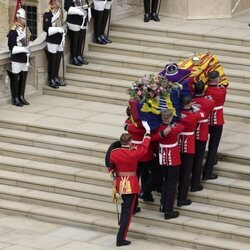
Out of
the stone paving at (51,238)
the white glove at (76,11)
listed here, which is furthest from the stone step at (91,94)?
the stone paving at (51,238)

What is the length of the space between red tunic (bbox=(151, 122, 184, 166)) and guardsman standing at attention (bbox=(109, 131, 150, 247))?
19cm

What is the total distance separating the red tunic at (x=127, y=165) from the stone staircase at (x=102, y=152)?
878mm

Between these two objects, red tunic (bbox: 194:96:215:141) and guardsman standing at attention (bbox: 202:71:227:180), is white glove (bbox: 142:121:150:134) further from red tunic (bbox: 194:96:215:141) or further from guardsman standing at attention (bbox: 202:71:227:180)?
guardsman standing at attention (bbox: 202:71:227:180)

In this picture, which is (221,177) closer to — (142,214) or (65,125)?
(142,214)

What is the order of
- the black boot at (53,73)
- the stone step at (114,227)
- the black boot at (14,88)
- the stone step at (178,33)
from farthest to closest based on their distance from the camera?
the stone step at (178,33) < the black boot at (53,73) < the black boot at (14,88) < the stone step at (114,227)

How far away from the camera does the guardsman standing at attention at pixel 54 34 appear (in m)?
27.1

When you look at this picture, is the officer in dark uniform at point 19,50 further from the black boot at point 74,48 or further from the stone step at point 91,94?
the black boot at point 74,48

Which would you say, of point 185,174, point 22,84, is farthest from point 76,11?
point 185,174

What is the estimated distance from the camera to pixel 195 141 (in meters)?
23.4

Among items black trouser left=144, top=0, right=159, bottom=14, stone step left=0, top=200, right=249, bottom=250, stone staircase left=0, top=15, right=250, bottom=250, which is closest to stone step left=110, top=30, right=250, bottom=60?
stone staircase left=0, top=15, right=250, bottom=250

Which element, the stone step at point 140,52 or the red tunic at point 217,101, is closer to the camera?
the red tunic at point 217,101

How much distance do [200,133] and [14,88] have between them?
4.46 m

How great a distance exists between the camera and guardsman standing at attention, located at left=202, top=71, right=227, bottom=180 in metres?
23.6

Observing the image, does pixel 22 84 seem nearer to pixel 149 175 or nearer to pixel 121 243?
pixel 149 175
